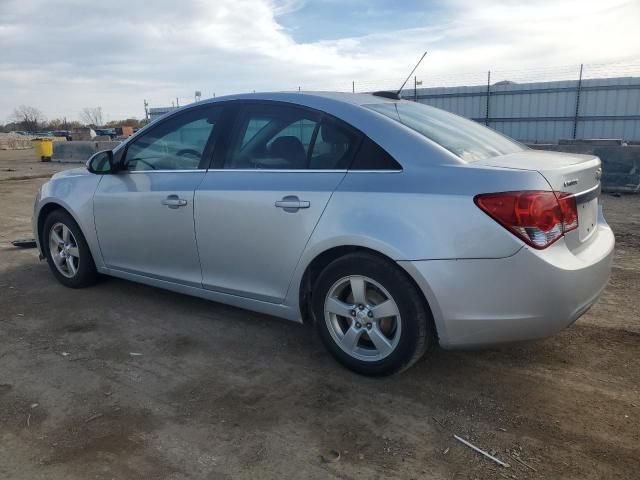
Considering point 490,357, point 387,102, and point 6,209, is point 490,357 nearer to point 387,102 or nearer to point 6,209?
point 387,102

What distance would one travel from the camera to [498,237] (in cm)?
260

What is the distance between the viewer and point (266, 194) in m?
3.37

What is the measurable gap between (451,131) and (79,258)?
11.2 ft

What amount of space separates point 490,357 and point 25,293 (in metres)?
4.06

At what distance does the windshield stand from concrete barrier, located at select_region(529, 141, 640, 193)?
7.17 meters

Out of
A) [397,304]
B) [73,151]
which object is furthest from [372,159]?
[73,151]

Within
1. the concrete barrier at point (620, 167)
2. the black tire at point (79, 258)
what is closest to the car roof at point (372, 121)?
the black tire at point (79, 258)

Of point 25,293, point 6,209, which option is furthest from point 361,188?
point 6,209

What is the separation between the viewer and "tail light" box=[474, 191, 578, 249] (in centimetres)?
259

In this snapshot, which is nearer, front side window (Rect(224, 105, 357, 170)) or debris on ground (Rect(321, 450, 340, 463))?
debris on ground (Rect(321, 450, 340, 463))

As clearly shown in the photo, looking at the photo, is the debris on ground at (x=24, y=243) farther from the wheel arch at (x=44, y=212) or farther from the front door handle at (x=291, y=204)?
the front door handle at (x=291, y=204)

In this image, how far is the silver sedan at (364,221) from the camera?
2.66m

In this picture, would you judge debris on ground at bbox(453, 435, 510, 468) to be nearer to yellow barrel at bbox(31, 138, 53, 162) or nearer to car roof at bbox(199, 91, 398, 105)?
car roof at bbox(199, 91, 398, 105)

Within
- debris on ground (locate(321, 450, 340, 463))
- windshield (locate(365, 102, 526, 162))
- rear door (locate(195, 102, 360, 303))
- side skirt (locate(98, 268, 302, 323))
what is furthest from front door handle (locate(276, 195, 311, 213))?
debris on ground (locate(321, 450, 340, 463))
